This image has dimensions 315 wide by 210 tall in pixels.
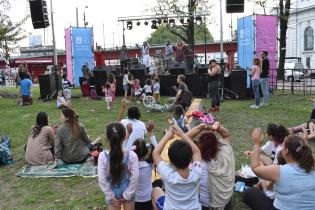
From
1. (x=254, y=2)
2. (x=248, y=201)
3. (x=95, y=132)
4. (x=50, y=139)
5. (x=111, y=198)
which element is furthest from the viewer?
(x=254, y=2)

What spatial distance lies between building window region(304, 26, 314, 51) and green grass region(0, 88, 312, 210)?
42.2 meters

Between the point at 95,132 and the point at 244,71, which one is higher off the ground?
the point at 244,71

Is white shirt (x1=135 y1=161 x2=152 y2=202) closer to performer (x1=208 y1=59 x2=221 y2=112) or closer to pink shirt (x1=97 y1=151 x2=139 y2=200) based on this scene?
pink shirt (x1=97 y1=151 x2=139 y2=200)

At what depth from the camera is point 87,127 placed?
1123cm

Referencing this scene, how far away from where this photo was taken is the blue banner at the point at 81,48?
2219cm

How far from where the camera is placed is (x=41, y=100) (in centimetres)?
1867

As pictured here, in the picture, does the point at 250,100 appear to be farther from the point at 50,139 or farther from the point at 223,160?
the point at 223,160

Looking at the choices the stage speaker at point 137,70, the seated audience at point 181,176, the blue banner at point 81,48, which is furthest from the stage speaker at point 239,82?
the seated audience at point 181,176

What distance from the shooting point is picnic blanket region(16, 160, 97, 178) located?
680 centimetres

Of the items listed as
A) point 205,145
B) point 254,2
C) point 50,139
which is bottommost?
point 50,139

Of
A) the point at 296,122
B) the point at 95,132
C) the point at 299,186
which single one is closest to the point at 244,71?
the point at 296,122

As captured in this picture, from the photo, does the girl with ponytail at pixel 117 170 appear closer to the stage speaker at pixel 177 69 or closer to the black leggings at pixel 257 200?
the black leggings at pixel 257 200

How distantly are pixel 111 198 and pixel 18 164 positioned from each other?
4.10 m

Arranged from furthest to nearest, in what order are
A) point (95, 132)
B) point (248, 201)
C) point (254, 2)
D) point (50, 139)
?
1. point (254, 2)
2. point (95, 132)
3. point (50, 139)
4. point (248, 201)
